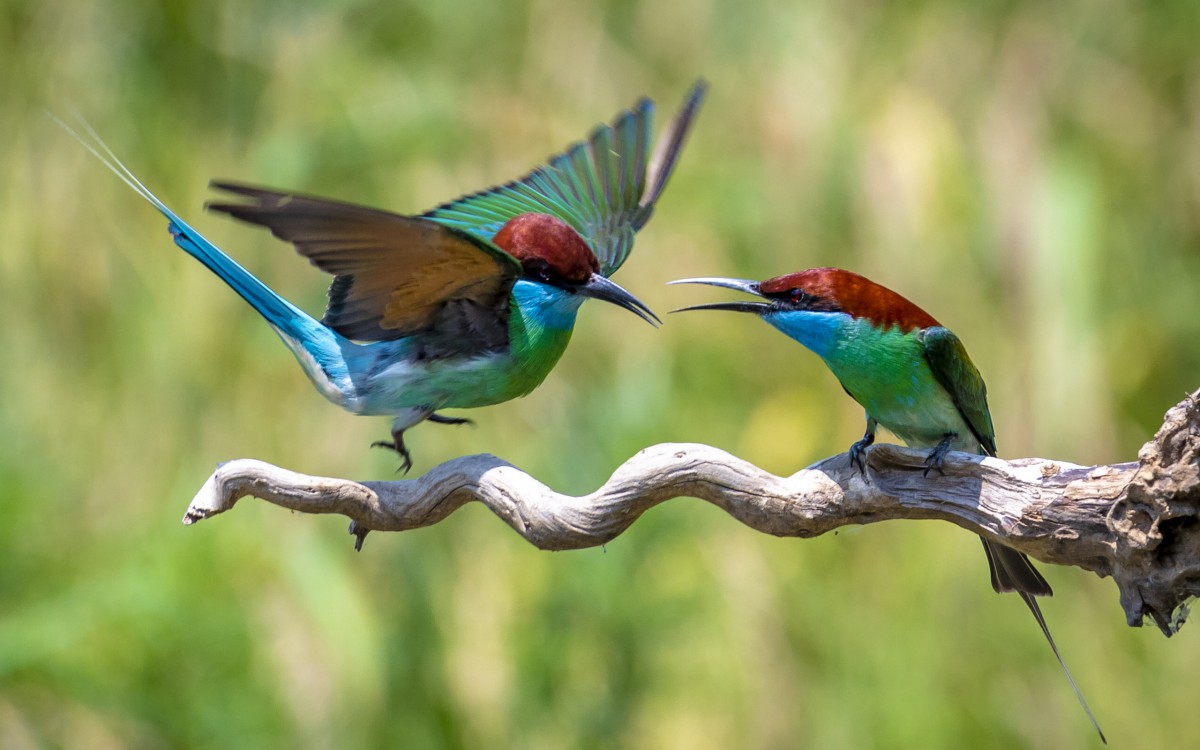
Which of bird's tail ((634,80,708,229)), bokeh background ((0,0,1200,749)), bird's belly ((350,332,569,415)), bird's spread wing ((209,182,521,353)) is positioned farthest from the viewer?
bokeh background ((0,0,1200,749))

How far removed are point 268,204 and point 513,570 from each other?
2121mm

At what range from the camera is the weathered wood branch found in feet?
5.42

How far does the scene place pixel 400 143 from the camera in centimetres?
414

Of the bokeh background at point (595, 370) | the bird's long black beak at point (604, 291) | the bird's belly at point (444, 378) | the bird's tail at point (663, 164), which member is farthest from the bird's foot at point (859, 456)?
the bokeh background at point (595, 370)

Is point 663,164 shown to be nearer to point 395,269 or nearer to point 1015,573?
point 395,269

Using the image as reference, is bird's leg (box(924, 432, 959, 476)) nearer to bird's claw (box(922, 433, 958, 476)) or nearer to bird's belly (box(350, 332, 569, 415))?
bird's claw (box(922, 433, 958, 476))

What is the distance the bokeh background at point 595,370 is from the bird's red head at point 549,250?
4.55 feet

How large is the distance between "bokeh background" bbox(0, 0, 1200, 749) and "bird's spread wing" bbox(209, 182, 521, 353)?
1387 mm

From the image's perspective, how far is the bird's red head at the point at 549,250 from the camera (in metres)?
2.13

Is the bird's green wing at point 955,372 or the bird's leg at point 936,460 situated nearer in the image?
the bird's leg at point 936,460

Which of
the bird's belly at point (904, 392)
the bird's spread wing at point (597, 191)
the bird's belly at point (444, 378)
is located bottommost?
the bird's belly at point (904, 392)

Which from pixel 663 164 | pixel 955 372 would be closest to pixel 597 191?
pixel 663 164

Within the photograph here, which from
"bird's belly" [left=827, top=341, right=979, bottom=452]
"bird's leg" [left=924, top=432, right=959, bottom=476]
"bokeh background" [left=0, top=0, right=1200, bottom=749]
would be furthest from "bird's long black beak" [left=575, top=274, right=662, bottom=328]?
"bokeh background" [left=0, top=0, right=1200, bottom=749]

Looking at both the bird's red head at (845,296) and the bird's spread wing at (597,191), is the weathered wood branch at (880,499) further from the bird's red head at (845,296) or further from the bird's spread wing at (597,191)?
the bird's spread wing at (597,191)
